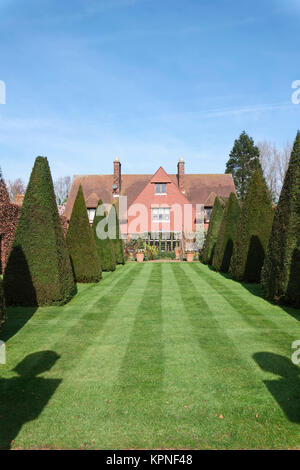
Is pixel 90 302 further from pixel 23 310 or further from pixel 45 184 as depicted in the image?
pixel 45 184

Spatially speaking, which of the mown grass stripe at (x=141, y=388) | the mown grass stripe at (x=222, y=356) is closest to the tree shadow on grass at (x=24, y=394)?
the mown grass stripe at (x=141, y=388)

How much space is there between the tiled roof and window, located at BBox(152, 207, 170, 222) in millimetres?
3795

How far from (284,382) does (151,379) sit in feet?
6.82

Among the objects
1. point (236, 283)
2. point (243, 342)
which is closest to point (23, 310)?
point (243, 342)

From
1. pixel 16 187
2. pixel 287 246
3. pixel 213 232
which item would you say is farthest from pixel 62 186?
pixel 287 246

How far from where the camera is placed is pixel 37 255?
9711 mm

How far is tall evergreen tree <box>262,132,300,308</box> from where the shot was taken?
923 cm

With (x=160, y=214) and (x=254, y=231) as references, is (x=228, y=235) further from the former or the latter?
(x=160, y=214)

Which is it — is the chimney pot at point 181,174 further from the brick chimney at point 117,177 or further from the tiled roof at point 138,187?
the brick chimney at point 117,177

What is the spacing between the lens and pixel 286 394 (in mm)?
4543

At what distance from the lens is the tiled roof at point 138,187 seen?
3875 centimetres

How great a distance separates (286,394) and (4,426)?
3817 millimetres
